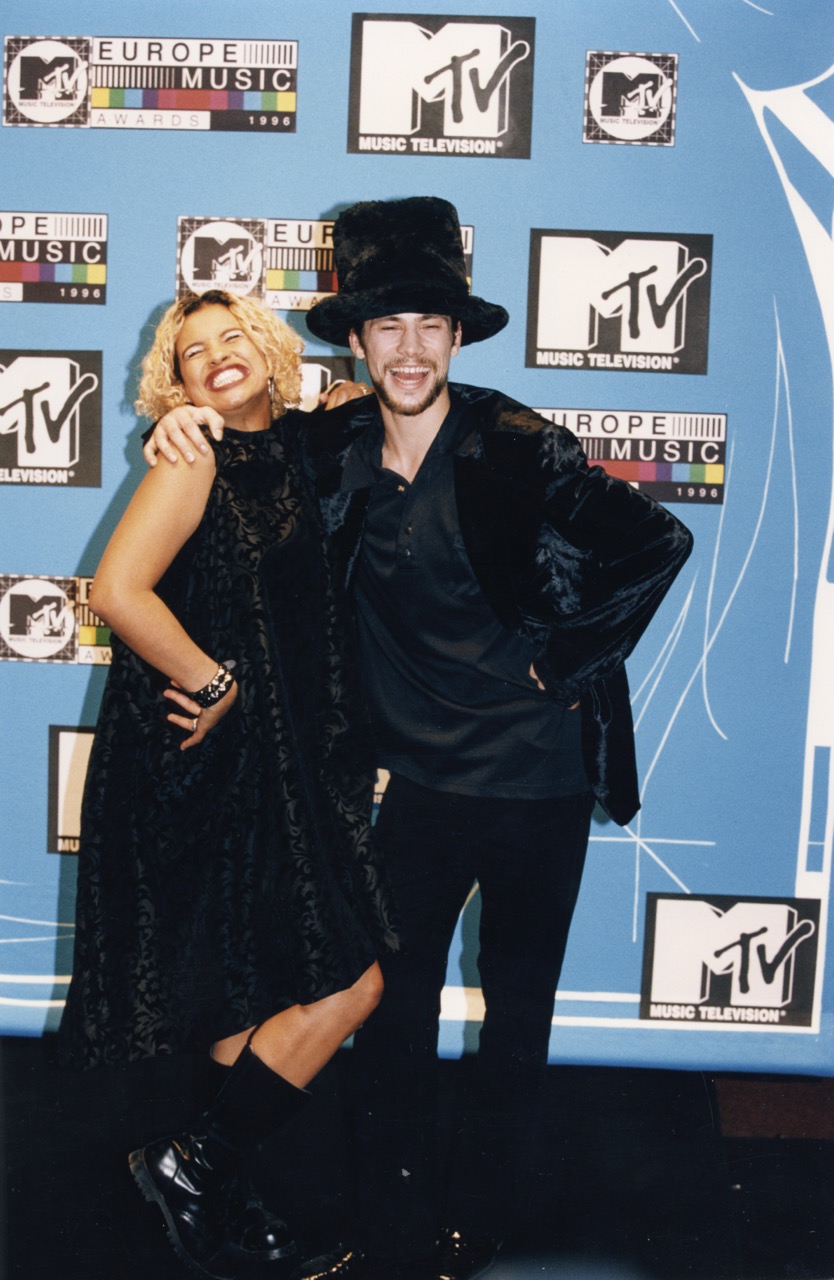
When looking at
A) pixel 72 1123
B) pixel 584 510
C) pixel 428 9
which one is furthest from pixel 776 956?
pixel 428 9

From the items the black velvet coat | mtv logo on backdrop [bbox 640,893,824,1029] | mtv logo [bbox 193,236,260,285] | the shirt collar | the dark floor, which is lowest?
the dark floor

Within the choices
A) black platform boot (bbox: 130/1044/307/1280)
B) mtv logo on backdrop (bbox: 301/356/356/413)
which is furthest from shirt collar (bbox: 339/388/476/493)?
black platform boot (bbox: 130/1044/307/1280)

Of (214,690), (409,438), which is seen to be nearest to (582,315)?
(409,438)

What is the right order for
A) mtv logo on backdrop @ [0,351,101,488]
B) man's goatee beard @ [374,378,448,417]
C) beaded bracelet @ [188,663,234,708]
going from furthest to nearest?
mtv logo on backdrop @ [0,351,101,488] → man's goatee beard @ [374,378,448,417] → beaded bracelet @ [188,663,234,708]

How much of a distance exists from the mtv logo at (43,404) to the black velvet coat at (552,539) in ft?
3.30

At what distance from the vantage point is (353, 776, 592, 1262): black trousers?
181 cm

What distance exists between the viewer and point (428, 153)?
98.5 inches

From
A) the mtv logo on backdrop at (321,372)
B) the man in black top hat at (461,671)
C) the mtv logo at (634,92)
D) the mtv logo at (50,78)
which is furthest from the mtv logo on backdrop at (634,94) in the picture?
the mtv logo at (50,78)

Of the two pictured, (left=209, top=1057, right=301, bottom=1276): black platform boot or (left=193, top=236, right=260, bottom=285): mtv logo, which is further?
(left=193, top=236, right=260, bottom=285): mtv logo

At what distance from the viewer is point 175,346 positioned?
1812mm

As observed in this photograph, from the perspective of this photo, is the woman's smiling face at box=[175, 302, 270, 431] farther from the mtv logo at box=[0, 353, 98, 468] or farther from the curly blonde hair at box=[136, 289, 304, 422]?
the mtv logo at box=[0, 353, 98, 468]

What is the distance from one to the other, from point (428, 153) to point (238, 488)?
1.22 metres

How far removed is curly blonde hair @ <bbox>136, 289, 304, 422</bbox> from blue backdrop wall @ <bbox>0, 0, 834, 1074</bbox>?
75cm

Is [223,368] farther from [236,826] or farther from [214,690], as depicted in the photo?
[236,826]
